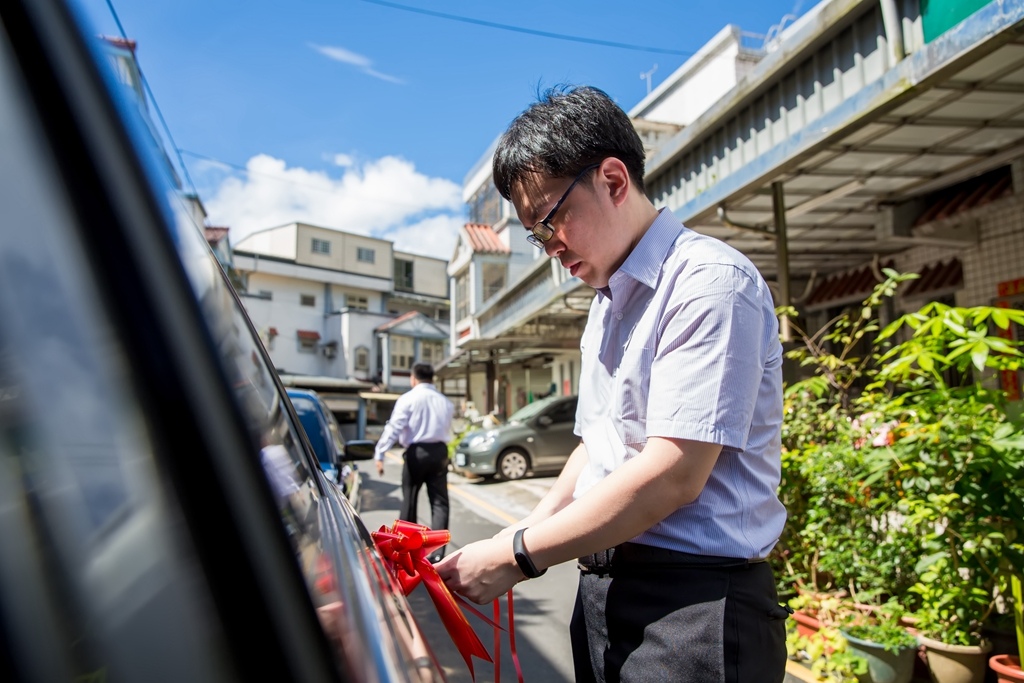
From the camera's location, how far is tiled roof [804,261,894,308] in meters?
10.4

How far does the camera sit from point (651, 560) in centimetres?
127

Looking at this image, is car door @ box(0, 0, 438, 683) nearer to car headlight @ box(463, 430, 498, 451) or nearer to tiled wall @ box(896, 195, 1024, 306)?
tiled wall @ box(896, 195, 1024, 306)

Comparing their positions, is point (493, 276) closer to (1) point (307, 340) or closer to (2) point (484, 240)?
(2) point (484, 240)

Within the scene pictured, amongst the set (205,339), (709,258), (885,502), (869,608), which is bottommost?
(869,608)

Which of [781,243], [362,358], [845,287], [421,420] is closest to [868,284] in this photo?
[845,287]

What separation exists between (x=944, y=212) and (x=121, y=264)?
8.74m

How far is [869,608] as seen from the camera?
3354 millimetres

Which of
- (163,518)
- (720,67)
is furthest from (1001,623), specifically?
(720,67)

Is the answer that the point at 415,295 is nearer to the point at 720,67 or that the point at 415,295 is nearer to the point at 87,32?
the point at 720,67

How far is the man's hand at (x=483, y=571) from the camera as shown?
1243mm

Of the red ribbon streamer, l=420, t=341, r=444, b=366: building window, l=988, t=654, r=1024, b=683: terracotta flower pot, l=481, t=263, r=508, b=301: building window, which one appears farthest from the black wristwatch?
l=420, t=341, r=444, b=366: building window

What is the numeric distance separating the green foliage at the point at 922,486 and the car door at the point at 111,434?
3016 millimetres

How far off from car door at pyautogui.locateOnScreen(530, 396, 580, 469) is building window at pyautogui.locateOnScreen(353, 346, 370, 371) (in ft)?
101

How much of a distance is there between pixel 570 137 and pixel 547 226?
18cm
